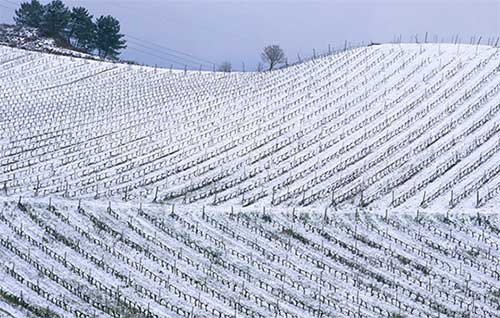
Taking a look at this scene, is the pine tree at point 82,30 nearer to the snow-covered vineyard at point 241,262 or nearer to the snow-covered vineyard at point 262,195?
the snow-covered vineyard at point 262,195

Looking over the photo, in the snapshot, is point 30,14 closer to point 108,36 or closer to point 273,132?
point 108,36

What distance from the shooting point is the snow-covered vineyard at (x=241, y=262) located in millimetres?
31719

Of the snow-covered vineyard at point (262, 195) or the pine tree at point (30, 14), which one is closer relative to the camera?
the snow-covered vineyard at point (262, 195)

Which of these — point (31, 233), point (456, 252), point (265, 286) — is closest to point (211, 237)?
point (265, 286)

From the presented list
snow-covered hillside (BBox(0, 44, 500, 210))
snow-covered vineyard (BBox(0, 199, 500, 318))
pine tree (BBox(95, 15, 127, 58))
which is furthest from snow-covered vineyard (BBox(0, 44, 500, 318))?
pine tree (BBox(95, 15, 127, 58))

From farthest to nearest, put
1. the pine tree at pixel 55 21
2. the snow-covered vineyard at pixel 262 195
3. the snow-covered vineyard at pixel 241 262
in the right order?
the pine tree at pixel 55 21, the snow-covered vineyard at pixel 262 195, the snow-covered vineyard at pixel 241 262

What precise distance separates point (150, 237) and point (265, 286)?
23.2ft

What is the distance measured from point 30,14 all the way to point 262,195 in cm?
8825

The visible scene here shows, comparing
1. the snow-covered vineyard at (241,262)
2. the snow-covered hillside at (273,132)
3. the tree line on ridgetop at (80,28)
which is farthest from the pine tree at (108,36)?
the snow-covered vineyard at (241,262)

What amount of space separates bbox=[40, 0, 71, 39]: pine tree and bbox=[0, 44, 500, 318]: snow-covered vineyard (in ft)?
132

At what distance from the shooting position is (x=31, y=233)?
37.6 m

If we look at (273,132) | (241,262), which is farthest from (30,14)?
(241,262)

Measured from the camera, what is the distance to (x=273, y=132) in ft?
197

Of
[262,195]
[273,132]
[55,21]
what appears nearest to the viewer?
[262,195]
